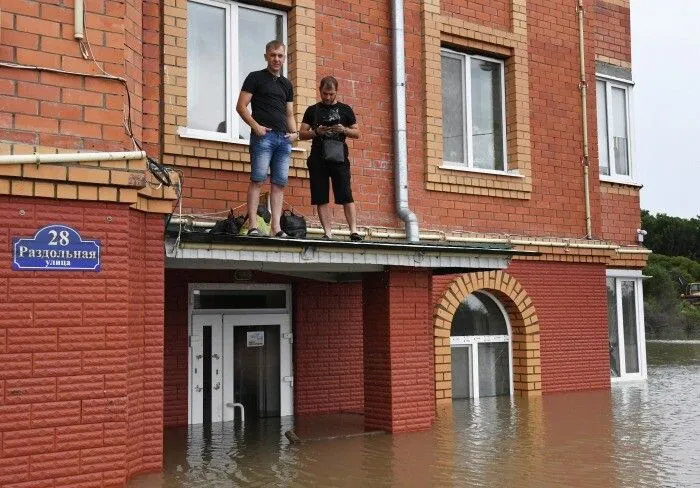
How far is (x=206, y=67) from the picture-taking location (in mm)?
10711

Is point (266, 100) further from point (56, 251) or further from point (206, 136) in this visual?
point (56, 251)

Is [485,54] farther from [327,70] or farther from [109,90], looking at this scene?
[109,90]

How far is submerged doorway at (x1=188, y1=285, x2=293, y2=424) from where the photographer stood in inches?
438

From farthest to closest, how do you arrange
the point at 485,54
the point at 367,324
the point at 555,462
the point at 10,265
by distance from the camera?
the point at 485,54, the point at 367,324, the point at 555,462, the point at 10,265

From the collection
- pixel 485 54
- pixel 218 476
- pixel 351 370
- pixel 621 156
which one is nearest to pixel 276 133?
pixel 218 476

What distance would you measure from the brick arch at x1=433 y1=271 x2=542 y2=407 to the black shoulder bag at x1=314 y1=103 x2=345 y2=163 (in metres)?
3.89

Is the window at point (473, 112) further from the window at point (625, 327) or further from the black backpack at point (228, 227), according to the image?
the black backpack at point (228, 227)

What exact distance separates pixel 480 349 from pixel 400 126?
402 centimetres

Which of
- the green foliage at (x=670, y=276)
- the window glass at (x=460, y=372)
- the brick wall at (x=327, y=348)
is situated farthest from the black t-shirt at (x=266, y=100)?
the green foliage at (x=670, y=276)

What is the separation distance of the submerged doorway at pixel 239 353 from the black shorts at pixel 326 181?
2311 mm

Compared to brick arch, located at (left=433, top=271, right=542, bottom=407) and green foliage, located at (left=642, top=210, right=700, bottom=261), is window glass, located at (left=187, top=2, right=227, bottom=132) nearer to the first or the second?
brick arch, located at (left=433, top=271, right=542, bottom=407)

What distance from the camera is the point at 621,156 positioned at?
632 inches

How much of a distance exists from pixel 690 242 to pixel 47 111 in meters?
70.6

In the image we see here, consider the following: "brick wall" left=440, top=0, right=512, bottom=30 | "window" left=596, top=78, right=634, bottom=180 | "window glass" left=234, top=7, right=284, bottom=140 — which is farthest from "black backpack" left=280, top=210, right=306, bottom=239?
"window" left=596, top=78, right=634, bottom=180
